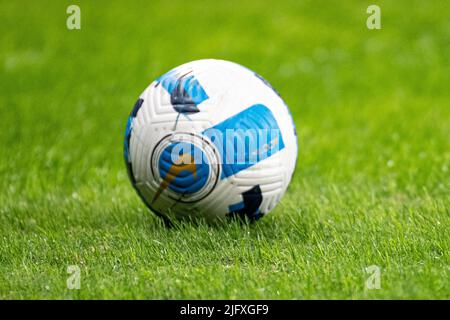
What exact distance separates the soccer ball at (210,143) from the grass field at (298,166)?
0.27 meters

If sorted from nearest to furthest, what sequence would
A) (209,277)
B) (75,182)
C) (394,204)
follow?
(209,277), (394,204), (75,182)

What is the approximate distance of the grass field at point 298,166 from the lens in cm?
485

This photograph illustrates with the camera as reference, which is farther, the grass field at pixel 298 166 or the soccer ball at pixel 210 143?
the soccer ball at pixel 210 143

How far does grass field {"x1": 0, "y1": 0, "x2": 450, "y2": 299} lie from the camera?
4.85m

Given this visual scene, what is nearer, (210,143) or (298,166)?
(210,143)

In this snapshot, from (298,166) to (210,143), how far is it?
339cm

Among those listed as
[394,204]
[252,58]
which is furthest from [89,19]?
[394,204]

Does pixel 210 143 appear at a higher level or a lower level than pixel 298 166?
higher

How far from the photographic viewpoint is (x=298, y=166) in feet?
28.5

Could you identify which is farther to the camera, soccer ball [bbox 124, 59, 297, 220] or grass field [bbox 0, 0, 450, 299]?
soccer ball [bbox 124, 59, 297, 220]

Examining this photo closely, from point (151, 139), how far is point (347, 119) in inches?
212

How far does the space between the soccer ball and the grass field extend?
268 millimetres

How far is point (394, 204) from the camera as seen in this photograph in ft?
22.7

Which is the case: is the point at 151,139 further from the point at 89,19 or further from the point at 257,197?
the point at 89,19
